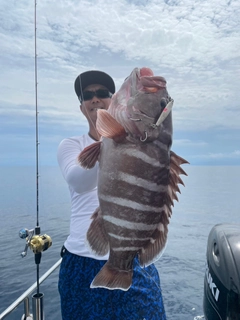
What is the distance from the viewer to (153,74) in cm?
164

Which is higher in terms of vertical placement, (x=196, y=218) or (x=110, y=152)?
(x=110, y=152)

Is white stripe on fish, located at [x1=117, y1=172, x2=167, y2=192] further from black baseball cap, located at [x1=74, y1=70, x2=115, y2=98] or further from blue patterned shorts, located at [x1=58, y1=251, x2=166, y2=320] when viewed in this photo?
black baseball cap, located at [x1=74, y1=70, x2=115, y2=98]

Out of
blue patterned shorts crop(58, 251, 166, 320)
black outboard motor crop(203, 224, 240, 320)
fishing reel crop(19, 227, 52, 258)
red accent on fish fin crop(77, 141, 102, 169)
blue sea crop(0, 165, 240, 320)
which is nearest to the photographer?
red accent on fish fin crop(77, 141, 102, 169)

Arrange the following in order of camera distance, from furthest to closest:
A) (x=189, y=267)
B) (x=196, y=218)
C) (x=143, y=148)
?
(x=196, y=218), (x=189, y=267), (x=143, y=148)

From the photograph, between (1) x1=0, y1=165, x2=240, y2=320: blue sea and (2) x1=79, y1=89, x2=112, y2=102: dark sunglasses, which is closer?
(2) x1=79, y1=89, x2=112, y2=102: dark sunglasses

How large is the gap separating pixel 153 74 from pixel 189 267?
6607 mm

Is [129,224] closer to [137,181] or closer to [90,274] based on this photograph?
[137,181]

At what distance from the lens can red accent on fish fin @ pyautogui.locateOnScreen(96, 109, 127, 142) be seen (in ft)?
4.66

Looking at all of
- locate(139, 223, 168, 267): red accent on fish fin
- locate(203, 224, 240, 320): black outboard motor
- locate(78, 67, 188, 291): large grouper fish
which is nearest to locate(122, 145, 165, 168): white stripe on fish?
locate(78, 67, 188, 291): large grouper fish

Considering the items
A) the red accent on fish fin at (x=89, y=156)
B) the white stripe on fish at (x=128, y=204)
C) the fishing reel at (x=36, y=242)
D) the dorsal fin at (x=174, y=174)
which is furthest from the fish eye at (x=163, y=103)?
the fishing reel at (x=36, y=242)

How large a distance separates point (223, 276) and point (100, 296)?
1.04 metres

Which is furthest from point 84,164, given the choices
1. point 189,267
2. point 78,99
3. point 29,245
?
point 189,267

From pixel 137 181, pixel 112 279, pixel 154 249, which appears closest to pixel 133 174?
pixel 137 181

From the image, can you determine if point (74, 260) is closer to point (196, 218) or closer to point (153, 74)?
point (153, 74)
